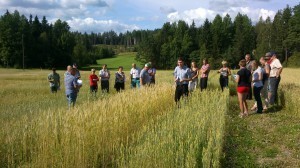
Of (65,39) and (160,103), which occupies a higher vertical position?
(65,39)

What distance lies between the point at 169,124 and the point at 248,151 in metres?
2.07

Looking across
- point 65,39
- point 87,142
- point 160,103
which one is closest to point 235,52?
point 65,39

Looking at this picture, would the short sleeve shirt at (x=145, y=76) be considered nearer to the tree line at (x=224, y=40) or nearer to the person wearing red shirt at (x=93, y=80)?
the person wearing red shirt at (x=93, y=80)

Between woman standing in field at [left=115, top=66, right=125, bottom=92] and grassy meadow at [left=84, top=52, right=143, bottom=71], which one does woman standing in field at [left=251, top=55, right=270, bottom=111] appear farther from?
grassy meadow at [left=84, top=52, right=143, bottom=71]

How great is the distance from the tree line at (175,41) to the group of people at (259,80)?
2049 inches

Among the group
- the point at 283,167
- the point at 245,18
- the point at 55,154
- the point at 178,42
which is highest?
the point at 245,18

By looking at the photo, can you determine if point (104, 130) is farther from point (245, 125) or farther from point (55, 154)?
point (245, 125)

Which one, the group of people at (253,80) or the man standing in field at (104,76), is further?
the man standing in field at (104,76)

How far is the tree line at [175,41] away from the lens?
6969 cm

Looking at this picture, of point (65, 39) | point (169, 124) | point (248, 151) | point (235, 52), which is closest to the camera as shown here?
point (169, 124)

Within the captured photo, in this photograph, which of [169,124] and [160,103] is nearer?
[169,124]

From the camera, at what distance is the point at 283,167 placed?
6320 mm

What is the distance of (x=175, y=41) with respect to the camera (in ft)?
285

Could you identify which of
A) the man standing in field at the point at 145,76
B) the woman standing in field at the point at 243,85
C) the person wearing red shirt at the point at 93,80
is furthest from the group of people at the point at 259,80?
the person wearing red shirt at the point at 93,80
